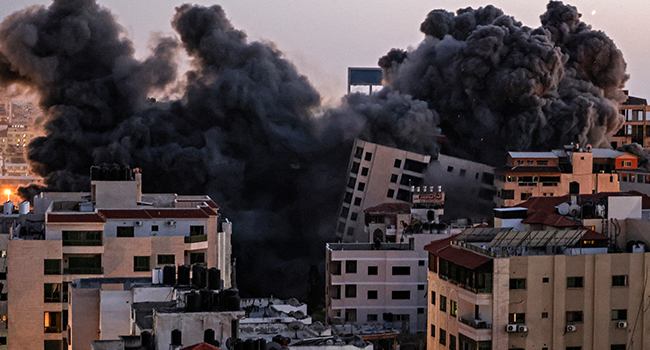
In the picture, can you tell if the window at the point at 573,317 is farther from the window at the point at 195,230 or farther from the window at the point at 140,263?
the window at the point at 195,230

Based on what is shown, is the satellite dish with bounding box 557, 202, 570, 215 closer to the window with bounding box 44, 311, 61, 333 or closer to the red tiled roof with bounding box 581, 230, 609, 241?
the red tiled roof with bounding box 581, 230, 609, 241

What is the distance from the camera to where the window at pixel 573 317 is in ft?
131

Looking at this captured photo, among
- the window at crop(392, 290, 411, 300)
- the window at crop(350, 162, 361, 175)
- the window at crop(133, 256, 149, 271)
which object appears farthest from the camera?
the window at crop(350, 162, 361, 175)

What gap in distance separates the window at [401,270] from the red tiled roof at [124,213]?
1284cm

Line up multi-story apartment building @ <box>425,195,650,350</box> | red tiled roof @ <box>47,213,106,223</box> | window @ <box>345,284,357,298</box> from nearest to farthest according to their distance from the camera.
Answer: multi-story apartment building @ <box>425,195,650,350</box> < red tiled roof @ <box>47,213,106,223</box> < window @ <box>345,284,357,298</box>

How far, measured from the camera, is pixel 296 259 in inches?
2916

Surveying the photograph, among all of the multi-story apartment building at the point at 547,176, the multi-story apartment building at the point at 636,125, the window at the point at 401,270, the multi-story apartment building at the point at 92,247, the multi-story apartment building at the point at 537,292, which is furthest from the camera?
the multi-story apartment building at the point at 636,125

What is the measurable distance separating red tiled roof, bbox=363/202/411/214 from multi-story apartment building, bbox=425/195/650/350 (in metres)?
23.6

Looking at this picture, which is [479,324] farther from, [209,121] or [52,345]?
[209,121]

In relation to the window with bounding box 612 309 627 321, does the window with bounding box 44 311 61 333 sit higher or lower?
lower

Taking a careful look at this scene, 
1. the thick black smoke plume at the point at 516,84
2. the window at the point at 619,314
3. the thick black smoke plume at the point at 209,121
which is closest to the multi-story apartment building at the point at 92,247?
the window at the point at 619,314

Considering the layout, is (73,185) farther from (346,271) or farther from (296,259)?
(346,271)

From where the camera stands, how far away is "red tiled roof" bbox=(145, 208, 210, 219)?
48781mm

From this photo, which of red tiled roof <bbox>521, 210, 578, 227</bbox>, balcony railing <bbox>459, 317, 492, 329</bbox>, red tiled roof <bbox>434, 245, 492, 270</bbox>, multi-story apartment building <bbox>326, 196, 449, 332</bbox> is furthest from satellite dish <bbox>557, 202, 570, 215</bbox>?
multi-story apartment building <bbox>326, 196, 449, 332</bbox>
